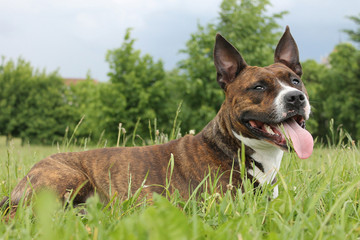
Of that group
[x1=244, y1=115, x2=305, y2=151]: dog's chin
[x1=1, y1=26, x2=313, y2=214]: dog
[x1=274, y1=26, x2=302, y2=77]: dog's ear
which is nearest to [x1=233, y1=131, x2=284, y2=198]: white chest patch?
[x1=1, y1=26, x2=313, y2=214]: dog

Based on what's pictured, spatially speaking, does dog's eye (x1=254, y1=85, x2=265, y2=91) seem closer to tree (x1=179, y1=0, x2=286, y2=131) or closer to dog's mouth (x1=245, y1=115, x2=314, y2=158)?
dog's mouth (x1=245, y1=115, x2=314, y2=158)

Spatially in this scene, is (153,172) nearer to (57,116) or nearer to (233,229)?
(233,229)

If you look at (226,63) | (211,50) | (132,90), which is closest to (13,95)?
(132,90)

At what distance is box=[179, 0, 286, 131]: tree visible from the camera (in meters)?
27.4

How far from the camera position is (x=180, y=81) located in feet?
95.8

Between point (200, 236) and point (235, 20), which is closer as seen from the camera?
point (200, 236)

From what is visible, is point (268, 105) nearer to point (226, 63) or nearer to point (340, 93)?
point (226, 63)

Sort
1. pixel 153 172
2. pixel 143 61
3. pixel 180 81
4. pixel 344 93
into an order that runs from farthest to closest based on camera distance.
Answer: pixel 344 93 < pixel 143 61 < pixel 180 81 < pixel 153 172

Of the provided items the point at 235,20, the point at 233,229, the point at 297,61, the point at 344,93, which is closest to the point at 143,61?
the point at 235,20

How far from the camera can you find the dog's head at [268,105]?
3729 mm

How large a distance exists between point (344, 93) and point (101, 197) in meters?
34.9

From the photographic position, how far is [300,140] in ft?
12.2

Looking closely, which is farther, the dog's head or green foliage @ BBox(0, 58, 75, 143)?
green foliage @ BBox(0, 58, 75, 143)

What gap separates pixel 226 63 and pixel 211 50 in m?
25.5
